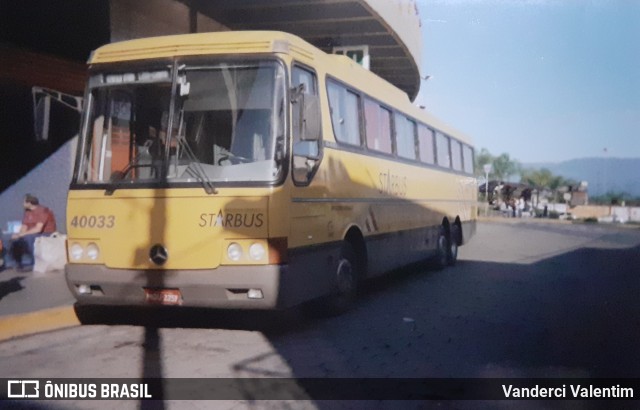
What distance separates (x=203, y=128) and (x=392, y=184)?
4430 millimetres

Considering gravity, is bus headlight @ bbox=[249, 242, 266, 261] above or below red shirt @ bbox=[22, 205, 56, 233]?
below

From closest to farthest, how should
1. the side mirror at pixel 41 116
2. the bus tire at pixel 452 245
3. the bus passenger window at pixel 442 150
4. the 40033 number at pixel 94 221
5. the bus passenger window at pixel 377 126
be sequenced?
1. the 40033 number at pixel 94 221
2. the side mirror at pixel 41 116
3. the bus passenger window at pixel 377 126
4. the bus passenger window at pixel 442 150
5. the bus tire at pixel 452 245

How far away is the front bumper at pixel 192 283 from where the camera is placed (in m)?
6.51

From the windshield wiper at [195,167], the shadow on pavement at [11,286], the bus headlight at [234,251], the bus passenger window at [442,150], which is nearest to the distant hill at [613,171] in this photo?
the bus passenger window at [442,150]

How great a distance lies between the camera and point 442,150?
49.3 ft

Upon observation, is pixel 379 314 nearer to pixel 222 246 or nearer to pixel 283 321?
pixel 283 321

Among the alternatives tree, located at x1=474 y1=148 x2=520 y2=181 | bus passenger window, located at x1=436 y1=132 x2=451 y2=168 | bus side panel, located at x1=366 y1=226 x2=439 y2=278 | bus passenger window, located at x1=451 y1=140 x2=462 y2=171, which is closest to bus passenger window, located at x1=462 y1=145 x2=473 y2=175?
bus passenger window, located at x1=451 y1=140 x2=462 y2=171

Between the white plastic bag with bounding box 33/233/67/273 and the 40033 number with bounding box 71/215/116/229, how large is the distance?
15.2ft

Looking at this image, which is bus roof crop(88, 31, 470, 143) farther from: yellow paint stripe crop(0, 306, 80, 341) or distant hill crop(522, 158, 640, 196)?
distant hill crop(522, 158, 640, 196)

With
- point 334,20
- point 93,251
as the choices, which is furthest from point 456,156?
point 93,251

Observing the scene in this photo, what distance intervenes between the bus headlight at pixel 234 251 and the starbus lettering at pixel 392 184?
12.5 feet

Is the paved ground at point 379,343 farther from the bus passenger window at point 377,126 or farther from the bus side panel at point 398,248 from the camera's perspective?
the bus passenger window at point 377,126

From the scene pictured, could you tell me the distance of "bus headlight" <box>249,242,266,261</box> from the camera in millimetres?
6539

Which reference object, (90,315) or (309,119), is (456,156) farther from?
(90,315)
